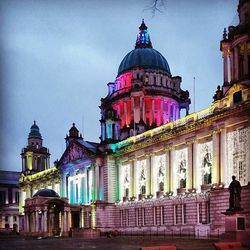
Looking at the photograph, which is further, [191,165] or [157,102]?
[157,102]

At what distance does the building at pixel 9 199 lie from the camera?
5408 inches

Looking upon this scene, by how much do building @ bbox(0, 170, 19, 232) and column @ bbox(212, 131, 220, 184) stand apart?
3725 inches

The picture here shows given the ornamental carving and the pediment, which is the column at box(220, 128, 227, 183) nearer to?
the pediment

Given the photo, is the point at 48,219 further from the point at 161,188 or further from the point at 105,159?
the point at 161,188

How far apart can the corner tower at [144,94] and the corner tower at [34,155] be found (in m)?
25.0

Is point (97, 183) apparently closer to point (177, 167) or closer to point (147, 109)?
point (177, 167)

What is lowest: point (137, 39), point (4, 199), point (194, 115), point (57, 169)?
point (4, 199)

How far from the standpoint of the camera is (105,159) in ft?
256

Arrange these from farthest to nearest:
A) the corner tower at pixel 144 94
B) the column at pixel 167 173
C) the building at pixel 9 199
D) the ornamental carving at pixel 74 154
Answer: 1. the building at pixel 9 199
2. the corner tower at pixel 144 94
3. the ornamental carving at pixel 74 154
4. the column at pixel 167 173

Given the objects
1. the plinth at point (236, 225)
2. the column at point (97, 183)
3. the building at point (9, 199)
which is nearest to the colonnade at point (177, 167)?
the column at point (97, 183)

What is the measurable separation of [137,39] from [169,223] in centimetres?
5340

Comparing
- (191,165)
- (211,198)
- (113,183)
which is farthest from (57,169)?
(211,198)

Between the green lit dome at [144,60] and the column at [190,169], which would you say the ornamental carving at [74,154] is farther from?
the column at [190,169]

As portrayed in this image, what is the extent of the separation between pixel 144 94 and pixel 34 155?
38.4m
